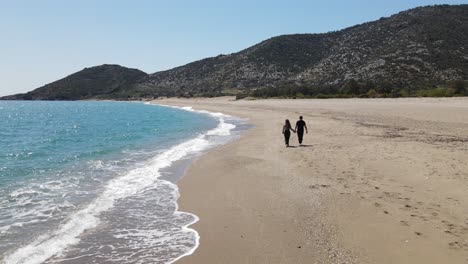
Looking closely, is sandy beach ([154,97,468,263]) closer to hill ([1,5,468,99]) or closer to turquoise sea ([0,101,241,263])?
turquoise sea ([0,101,241,263])

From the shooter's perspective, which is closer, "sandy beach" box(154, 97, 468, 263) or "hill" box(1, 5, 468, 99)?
"sandy beach" box(154, 97, 468, 263)

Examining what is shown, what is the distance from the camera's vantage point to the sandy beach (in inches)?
257

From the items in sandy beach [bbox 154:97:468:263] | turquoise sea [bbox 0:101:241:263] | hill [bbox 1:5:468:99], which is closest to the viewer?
sandy beach [bbox 154:97:468:263]

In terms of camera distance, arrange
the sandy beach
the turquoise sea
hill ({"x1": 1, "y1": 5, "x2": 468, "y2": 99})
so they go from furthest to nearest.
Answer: hill ({"x1": 1, "y1": 5, "x2": 468, "y2": 99}) → the turquoise sea → the sandy beach

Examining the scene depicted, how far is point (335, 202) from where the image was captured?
917cm

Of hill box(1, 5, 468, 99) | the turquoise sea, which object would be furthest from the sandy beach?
hill box(1, 5, 468, 99)

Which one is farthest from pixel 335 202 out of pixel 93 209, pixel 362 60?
pixel 362 60

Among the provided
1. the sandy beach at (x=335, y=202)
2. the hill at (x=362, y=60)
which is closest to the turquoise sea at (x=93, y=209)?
the sandy beach at (x=335, y=202)

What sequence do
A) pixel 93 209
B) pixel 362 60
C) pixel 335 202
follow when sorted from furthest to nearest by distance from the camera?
pixel 362 60
pixel 93 209
pixel 335 202

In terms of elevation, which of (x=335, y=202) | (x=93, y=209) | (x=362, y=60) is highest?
(x=362, y=60)

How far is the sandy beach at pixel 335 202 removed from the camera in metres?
6.53

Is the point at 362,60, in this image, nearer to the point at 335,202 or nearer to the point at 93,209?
the point at 335,202

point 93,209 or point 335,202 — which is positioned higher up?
point 335,202

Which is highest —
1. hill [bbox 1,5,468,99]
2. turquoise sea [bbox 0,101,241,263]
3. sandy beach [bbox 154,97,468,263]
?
hill [bbox 1,5,468,99]
